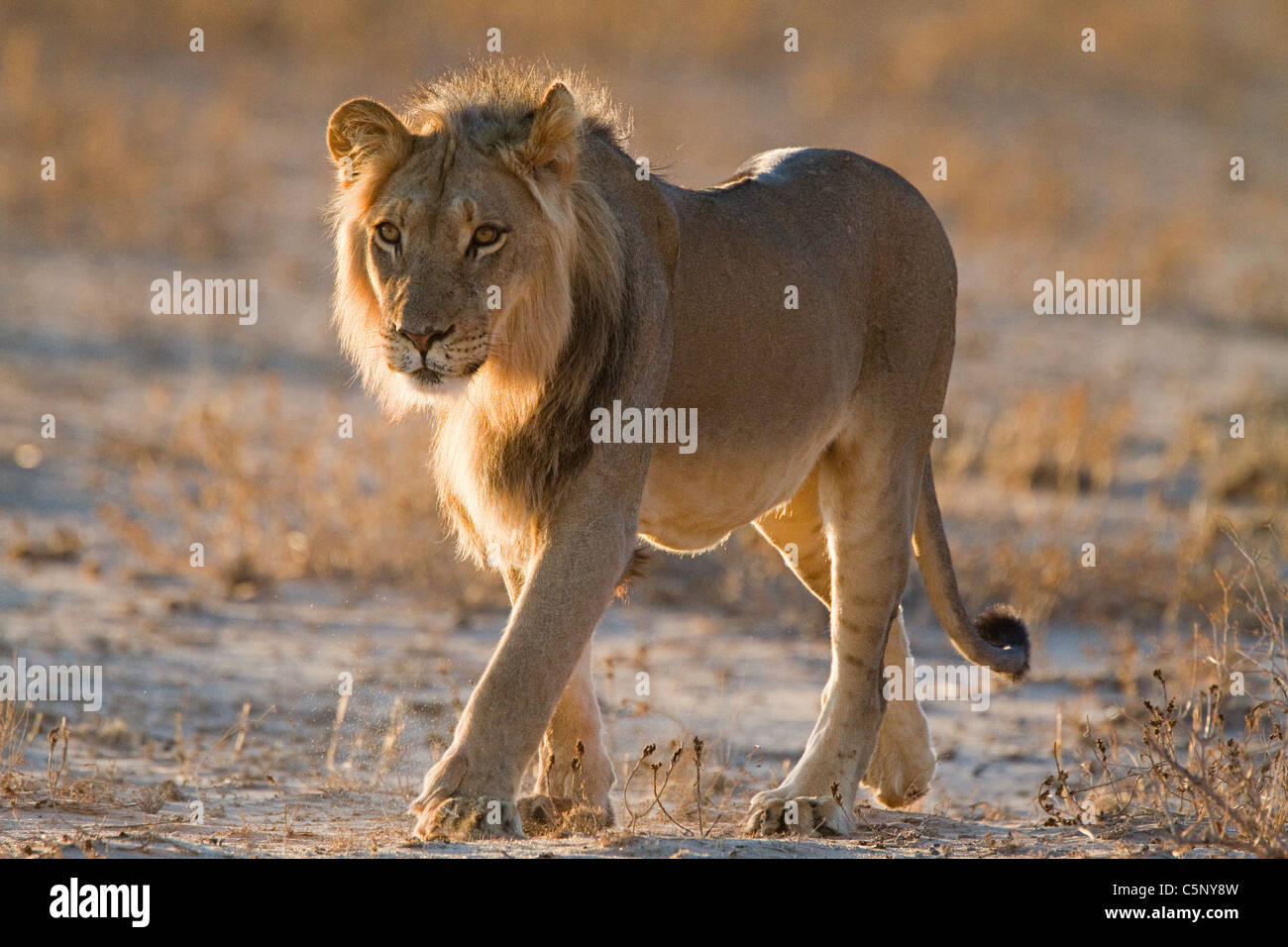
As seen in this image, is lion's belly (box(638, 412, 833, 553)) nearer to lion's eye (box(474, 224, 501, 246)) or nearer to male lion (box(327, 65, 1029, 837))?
male lion (box(327, 65, 1029, 837))

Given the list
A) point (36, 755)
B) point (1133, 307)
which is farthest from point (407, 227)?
point (1133, 307)

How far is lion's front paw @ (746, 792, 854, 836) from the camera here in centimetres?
504

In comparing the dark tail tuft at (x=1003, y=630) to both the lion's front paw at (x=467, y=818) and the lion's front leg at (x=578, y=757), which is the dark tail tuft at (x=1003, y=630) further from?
the lion's front paw at (x=467, y=818)

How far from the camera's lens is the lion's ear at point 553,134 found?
4.59 metres

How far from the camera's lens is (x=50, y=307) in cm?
1298

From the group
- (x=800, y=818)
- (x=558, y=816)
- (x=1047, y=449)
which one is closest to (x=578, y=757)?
(x=558, y=816)

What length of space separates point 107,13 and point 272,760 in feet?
51.6

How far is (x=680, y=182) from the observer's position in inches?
671

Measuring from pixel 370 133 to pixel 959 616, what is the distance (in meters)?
2.44

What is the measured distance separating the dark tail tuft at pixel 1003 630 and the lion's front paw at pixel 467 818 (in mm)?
2143

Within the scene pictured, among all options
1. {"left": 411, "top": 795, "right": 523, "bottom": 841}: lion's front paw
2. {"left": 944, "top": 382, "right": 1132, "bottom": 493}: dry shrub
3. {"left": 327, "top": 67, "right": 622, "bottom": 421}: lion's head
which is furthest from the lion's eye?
{"left": 944, "top": 382, "right": 1132, "bottom": 493}: dry shrub

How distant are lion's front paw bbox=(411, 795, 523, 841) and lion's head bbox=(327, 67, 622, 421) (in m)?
1.01

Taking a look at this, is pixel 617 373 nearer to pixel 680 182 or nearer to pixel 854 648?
pixel 854 648
